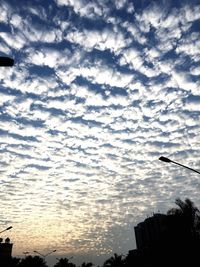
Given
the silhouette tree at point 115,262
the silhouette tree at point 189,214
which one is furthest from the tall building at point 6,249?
the silhouette tree at point 189,214

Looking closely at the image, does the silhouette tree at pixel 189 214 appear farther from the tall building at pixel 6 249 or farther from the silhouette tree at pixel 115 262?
the tall building at pixel 6 249

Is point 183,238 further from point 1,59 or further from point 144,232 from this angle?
point 144,232

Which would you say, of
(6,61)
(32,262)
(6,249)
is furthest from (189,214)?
(6,249)

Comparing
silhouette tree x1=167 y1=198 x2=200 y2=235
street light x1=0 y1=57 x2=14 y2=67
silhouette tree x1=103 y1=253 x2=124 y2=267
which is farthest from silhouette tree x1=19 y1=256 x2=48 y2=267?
street light x1=0 y1=57 x2=14 y2=67

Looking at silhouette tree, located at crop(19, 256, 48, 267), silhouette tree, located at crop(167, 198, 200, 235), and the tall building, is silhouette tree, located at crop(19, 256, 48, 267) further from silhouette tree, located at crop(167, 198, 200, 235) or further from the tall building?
silhouette tree, located at crop(167, 198, 200, 235)

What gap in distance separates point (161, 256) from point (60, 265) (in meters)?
47.2

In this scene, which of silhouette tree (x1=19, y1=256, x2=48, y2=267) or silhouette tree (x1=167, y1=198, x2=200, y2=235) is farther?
silhouette tree (x1=19, y1=256, x2=48, y2=267)

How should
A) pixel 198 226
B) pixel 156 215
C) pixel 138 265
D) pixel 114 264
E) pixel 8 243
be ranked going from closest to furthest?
1. pixel 198 226
2. pixel 138 265
3. pixel 114 264
4. pixel 8 243
5. pixel 156 215

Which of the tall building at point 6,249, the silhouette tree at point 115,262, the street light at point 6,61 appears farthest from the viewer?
the tall building at point 6,249

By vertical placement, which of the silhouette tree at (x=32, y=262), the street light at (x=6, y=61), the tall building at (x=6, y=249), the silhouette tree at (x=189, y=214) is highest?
the tall building at (x=6, y=249)

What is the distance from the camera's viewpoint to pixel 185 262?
28391 mm

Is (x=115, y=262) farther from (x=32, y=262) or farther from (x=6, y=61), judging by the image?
(x=6, y=61)

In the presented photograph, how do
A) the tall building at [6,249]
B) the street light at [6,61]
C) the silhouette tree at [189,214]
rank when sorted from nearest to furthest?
the street light at [6,61] < the silhouette tree at [189,214] < the tall building at [6,249]

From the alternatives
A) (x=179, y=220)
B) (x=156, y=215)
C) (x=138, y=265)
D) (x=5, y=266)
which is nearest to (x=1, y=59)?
(x=179, y=220)
